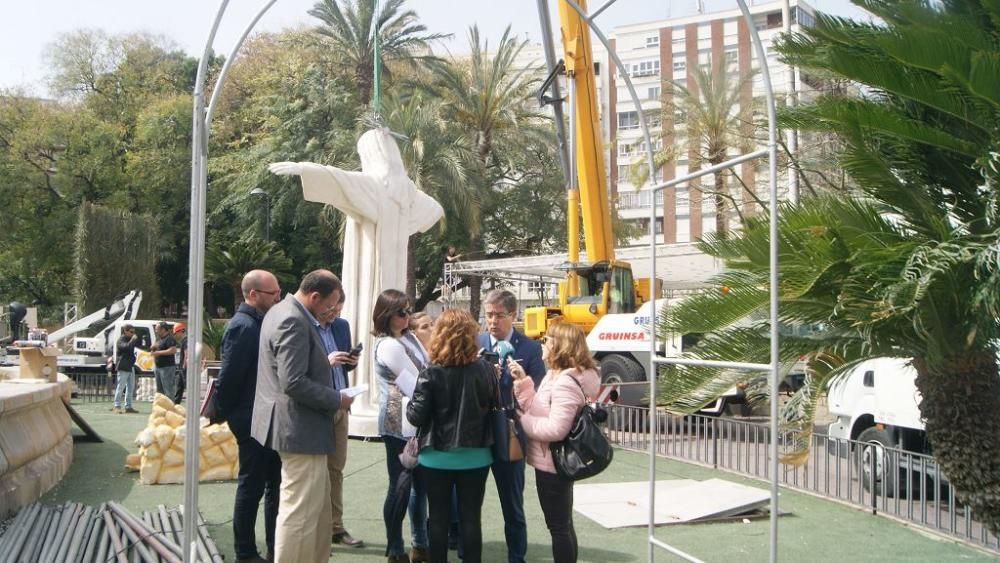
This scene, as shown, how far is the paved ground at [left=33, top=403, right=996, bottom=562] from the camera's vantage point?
249 inches

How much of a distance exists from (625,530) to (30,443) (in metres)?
4.91

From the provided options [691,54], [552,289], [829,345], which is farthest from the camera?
[691,54]

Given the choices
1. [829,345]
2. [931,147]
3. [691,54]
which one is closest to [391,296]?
[829,345]

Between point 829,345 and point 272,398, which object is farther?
point 829,345

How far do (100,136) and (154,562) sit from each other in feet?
120

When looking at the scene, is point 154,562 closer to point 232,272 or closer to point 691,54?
point 232,272

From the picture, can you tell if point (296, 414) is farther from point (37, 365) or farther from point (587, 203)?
point (587, 203)

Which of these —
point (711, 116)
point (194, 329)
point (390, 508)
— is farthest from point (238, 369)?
point (711, 116)

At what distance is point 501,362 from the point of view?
5.50m

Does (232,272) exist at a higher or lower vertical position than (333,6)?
lower

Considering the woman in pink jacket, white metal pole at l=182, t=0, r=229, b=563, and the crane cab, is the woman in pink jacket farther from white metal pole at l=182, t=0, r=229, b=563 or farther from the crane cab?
the crane cab

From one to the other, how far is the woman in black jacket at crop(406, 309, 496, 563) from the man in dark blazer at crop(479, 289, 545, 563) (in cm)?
25

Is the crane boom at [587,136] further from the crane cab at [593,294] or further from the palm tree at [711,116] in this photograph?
the palm tree at [711,116]

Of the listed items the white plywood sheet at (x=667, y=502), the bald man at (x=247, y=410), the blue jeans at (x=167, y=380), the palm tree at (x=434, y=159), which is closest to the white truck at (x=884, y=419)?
the white plywood sheet at (x=667, y=502)
